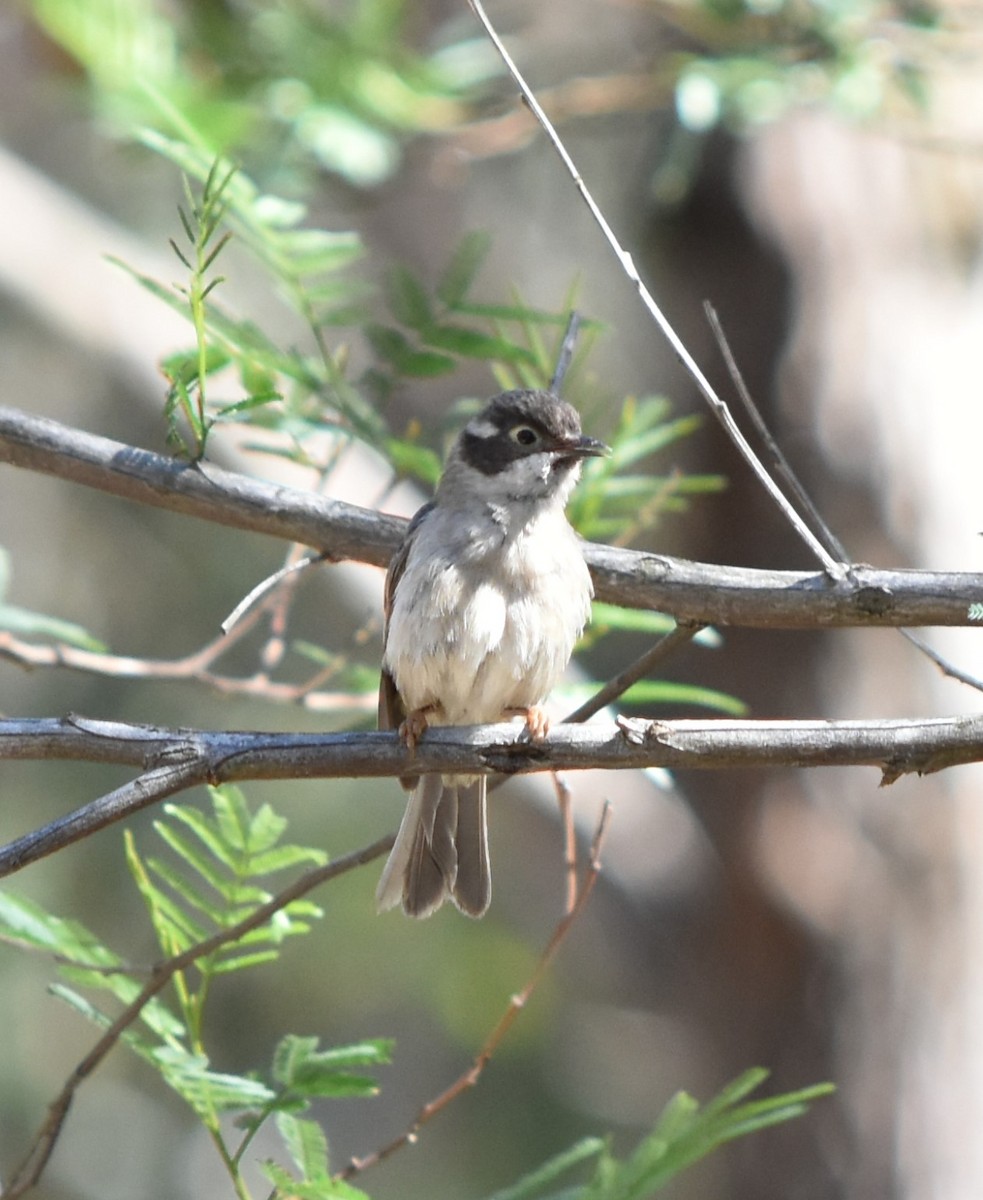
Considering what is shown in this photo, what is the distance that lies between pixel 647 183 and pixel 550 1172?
5.90 m

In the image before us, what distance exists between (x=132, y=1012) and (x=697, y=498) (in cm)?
499

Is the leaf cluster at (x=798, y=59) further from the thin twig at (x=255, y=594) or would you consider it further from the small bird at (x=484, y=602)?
the thin twig at (x=255, y=594)

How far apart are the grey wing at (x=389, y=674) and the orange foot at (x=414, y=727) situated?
0.33ft

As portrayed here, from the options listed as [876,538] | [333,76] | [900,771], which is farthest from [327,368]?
[876,538]

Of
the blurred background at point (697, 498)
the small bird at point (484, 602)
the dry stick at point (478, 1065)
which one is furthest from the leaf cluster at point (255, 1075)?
the blurred background at point (697, 498)

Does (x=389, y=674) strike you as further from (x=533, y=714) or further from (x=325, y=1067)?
(x=325, y=1067)

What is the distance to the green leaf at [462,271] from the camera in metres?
4.07

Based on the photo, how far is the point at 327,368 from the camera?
411 cm

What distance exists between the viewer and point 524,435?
4.15 m

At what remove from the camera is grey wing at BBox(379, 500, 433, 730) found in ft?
12.6

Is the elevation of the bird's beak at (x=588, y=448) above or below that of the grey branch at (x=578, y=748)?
above

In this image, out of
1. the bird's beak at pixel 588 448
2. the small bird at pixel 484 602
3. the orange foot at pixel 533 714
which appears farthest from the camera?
the bird's beak at pixel 588 448

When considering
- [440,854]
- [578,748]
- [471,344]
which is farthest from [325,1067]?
[471,344]

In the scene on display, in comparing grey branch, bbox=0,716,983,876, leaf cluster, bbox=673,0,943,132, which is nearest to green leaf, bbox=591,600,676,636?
grey branch, bbox=0,716,983,876
